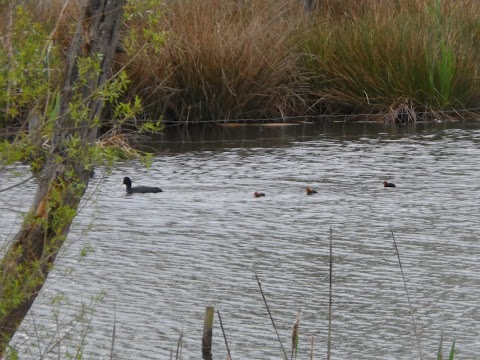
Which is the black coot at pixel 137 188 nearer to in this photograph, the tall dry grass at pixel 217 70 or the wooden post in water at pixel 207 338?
the tall dry grass at pixel 217 70

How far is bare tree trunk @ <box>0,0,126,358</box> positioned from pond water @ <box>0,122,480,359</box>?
131 mm

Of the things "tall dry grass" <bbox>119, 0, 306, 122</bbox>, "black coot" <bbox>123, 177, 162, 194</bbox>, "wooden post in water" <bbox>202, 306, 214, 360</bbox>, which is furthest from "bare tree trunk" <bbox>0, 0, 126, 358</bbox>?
"tall dry grass" <bbox>119, 0, 306, 122</bbox>

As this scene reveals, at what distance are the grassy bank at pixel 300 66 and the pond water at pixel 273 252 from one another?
1419 millimetres

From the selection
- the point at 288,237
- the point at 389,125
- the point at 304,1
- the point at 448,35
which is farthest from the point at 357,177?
the point at 304,1

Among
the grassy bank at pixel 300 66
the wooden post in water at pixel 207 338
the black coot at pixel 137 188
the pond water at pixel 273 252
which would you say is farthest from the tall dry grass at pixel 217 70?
the wooden post in water at pixel 207 338

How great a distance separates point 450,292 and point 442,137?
22.2ft

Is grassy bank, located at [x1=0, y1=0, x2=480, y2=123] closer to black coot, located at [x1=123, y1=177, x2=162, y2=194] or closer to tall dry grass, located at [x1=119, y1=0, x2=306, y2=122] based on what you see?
tall dry grass, located at [x1=119, y1=0, x2=306, y2=122]

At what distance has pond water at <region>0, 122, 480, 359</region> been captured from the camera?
6.73 metres

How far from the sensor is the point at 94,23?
4.46 m

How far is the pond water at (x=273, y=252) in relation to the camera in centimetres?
673

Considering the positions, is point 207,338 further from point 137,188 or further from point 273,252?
point 137,188

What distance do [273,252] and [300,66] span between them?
7734 millimetres

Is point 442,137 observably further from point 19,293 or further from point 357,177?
point 19,293

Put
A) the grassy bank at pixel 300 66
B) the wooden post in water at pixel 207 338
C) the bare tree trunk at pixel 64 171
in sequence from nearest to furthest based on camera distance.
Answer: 1. the bare tree trunk at pixel 64 171
2. the wooden post in water at pixel 207 338
3. the grassy bank at pixel 300 66
